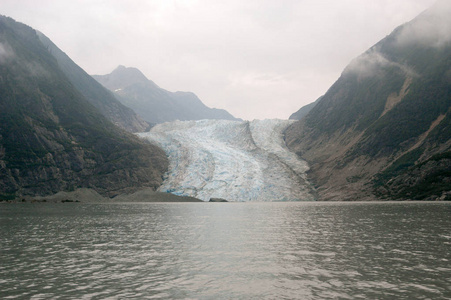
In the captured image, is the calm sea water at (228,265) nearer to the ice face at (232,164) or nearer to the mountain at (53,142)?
the ice face at (232,164)

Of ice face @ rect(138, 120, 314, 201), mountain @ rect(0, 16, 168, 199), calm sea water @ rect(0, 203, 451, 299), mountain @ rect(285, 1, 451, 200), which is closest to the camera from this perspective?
calm sea water @ rect(0, 203, 451, 299)

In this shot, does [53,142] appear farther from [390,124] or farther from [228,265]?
[228,265]

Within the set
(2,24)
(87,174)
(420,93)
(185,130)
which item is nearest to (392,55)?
(420,93)

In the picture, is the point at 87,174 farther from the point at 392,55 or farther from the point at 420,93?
the point at 392,55

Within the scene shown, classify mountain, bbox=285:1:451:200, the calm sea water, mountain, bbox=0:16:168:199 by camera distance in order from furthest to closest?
mountain, bbox=0:16:168:199 < mountain, bbox=285:1:451:200 < the calm sea water

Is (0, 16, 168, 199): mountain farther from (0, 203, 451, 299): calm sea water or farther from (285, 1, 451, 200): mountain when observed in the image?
(0, 203, 451, 299): calm sea water

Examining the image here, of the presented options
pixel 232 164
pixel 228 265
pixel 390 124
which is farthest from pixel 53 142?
pixel 228 265

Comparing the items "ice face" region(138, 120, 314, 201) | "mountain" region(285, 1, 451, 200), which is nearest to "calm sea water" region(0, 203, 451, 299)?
"mountain" region(285, 1, 451, 200)
